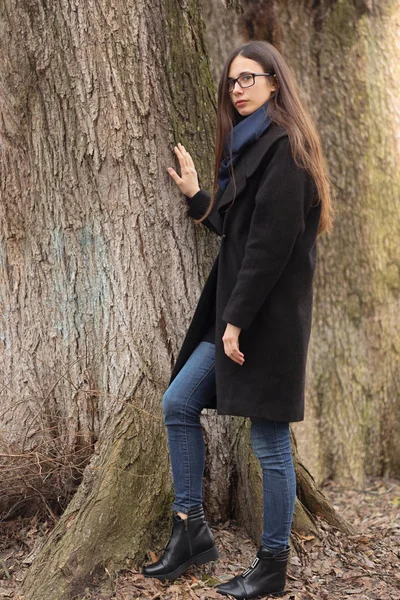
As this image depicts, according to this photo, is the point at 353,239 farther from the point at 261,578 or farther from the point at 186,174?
the point at 261,578

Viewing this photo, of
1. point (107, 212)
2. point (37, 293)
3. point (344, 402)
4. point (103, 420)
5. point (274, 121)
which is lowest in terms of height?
point (344, 402)

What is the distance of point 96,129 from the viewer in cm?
358

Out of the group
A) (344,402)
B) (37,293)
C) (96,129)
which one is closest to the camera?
(96,129)

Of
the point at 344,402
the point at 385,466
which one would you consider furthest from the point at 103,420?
the point at 385,466

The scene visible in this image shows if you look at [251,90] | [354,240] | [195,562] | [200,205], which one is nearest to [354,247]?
[354,240]

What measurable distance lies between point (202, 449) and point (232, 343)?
22.5 inches

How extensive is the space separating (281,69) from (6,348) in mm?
2029

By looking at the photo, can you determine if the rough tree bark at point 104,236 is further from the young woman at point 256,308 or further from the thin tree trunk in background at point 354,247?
the thin tree trunk in background at point 354,247

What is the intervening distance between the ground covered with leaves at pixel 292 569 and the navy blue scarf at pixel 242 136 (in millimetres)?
1780

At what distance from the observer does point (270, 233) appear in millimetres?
2951

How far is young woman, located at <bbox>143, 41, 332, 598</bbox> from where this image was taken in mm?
2979

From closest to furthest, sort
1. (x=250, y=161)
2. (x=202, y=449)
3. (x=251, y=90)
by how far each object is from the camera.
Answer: (x=250, y=161)
(x=251, y=90)
(x=202, y=449)

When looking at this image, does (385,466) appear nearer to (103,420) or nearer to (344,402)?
(344,402)

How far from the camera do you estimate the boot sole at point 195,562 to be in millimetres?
3277
